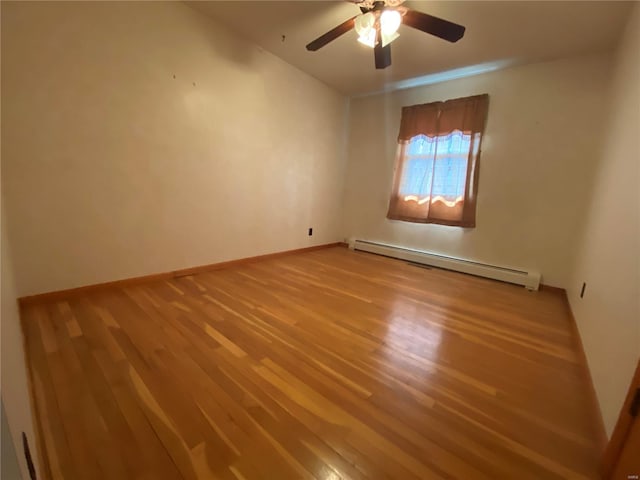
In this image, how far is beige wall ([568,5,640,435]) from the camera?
96 centimetres

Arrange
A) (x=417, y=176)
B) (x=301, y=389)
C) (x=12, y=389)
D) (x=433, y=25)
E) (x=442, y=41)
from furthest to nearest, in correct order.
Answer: (x=417, y=176) → (x=442, y=41) → (x=433, y=25) → (x=301, y=389) → (x=12, y=389)

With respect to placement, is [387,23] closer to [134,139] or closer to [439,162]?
[439,162]

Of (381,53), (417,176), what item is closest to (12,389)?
(381,53)

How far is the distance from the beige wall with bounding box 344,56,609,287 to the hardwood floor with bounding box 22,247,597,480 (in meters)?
0.95

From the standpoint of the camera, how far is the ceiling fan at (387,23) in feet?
5.34

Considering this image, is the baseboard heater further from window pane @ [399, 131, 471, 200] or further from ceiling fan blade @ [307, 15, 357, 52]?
ceiling fan blade @ [307, 15, 357, 52]

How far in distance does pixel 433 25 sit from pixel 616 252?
1617 millimetres

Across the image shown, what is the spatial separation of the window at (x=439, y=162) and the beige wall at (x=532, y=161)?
13cm

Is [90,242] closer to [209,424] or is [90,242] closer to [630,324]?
[209,424]

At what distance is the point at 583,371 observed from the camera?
1.35 metres

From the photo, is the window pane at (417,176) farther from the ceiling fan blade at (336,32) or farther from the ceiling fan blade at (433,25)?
the ceiling fan blade at (336,32)

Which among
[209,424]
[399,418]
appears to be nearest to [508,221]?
[399,418]

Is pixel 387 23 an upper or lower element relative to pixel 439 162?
upper

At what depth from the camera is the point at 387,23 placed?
1.74 meters
